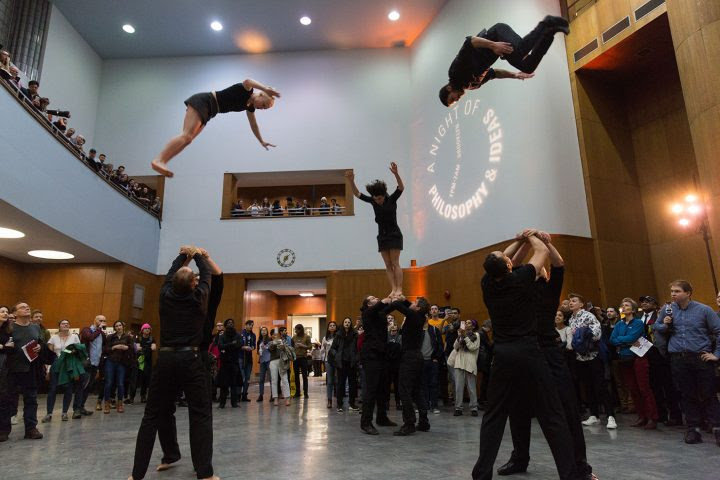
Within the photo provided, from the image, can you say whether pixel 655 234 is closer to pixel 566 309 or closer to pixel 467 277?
pixel 467 277

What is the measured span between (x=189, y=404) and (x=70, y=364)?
4849 mm

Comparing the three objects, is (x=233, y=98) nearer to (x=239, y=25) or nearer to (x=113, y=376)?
(x=113, y=376)

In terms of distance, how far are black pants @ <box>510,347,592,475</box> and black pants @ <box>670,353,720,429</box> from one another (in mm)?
2501

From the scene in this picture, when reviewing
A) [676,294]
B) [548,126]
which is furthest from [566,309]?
[548,126]

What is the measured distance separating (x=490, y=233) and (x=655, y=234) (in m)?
3.89

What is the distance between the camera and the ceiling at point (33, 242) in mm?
9422

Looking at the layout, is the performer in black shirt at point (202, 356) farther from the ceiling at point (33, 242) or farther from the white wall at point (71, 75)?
the white wall at point (71, 75)

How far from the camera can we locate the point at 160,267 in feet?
48.3

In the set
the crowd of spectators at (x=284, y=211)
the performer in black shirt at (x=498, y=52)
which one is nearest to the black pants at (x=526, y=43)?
the performer in black shirt at (x=498, y=52)

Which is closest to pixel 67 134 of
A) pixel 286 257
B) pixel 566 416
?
pixel 286 257

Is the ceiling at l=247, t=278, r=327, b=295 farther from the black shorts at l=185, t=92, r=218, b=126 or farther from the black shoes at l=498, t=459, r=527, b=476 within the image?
the black shoes at l=498, t=459, r=527, b=476

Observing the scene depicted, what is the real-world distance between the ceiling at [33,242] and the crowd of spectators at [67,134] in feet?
6.15

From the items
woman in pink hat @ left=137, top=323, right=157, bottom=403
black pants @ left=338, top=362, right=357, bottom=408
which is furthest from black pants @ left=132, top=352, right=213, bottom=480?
woman in pink hat @ left=137, top=323, right=157, bottom=403

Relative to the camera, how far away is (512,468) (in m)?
3.84
